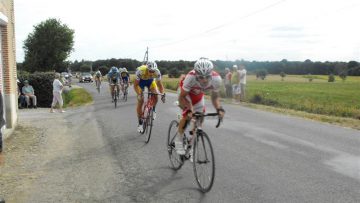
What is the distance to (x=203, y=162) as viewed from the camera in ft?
19.9

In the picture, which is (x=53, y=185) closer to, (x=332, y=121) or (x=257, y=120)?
(x=257, y=120)

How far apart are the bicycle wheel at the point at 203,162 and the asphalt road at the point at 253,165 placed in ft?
0.48

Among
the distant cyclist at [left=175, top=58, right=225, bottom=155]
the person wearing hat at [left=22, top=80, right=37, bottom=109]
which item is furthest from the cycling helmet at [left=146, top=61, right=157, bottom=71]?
the person wearing hat at [left=22, top=80, right=37, bottom=109]

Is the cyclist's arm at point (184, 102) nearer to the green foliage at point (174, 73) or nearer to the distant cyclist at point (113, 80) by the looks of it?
the distant cyclist at point (113, 80)

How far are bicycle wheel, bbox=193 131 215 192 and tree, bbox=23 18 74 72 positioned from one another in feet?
280

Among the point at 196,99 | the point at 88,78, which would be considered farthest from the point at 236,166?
the point at 88,78

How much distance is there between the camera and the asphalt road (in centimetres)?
582

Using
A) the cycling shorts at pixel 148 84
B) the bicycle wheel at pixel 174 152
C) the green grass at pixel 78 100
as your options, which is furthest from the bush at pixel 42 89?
the bicycle wheel at pixel 174 152

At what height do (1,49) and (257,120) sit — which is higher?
(1,49)

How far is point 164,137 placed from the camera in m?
10.5

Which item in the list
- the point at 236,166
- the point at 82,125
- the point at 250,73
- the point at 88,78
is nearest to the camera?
the point at 236,166

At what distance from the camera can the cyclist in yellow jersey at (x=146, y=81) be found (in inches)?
397

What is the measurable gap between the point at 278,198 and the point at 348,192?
3.68 feet

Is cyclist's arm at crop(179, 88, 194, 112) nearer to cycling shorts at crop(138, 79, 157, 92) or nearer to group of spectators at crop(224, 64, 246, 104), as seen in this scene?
cycling shorts at crop(138, 79, 157, 92)
